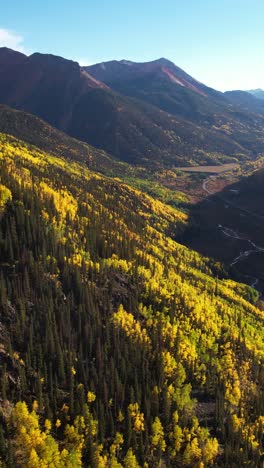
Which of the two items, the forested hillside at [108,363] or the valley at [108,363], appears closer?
the valley at [108,363]

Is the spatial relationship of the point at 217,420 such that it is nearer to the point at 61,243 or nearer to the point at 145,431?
the point at 145,431

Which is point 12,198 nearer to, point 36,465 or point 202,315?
point 202,315

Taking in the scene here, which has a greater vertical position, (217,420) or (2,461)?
(2,461)

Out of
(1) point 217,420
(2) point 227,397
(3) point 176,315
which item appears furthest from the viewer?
(3) point 176,315

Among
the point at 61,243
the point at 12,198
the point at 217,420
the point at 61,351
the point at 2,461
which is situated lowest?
the point at 217,420

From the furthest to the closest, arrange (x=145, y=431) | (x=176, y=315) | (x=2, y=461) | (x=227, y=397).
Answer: (x=176, y=315), (x=227, y=397), (x=145, y=431), (x=2, y=461)

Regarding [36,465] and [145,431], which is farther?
[145,431]

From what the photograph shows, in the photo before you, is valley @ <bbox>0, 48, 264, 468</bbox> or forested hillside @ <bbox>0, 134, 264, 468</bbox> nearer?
valley @ <bbox>0, 48, 264, 468</bbox>

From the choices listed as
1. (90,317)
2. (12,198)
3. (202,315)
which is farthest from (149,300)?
(12,198)
